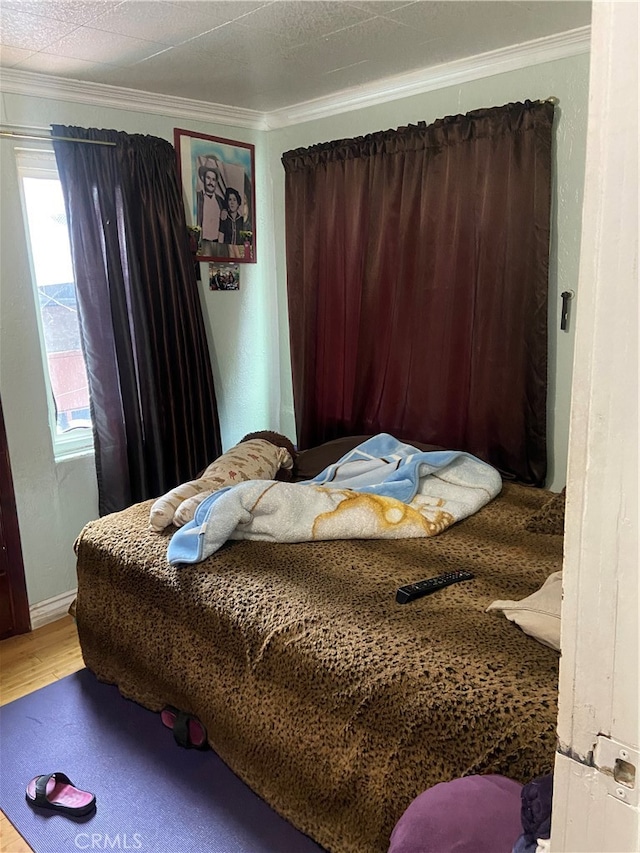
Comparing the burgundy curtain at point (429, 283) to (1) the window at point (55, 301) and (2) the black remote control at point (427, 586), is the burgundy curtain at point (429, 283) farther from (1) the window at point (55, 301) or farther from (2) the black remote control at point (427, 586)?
(1) the window at point (55, 301)

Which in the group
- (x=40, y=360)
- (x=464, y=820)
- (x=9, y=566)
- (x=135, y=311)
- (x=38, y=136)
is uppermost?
(x=38, y=136)

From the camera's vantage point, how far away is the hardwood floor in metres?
2.48

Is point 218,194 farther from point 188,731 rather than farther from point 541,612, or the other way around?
point 541,612

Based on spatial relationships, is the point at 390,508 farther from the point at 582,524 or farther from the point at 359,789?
the point at 582,524

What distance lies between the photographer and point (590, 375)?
0.54 m

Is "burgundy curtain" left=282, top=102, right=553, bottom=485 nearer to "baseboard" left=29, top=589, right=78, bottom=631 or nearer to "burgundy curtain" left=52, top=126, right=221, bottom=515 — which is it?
"burgundy curtain" left=52, top=126, right=221, bottom=515

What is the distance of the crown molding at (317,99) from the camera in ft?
8.09

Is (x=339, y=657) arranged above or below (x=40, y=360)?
below

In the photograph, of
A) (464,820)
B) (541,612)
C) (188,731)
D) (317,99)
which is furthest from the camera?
(317,99)

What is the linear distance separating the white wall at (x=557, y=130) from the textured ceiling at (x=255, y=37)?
16cm

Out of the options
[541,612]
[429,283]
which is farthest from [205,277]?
[541,612]

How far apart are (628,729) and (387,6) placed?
2.12 m

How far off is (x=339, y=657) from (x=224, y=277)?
236cm

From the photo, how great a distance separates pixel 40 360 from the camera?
9.21 feet
